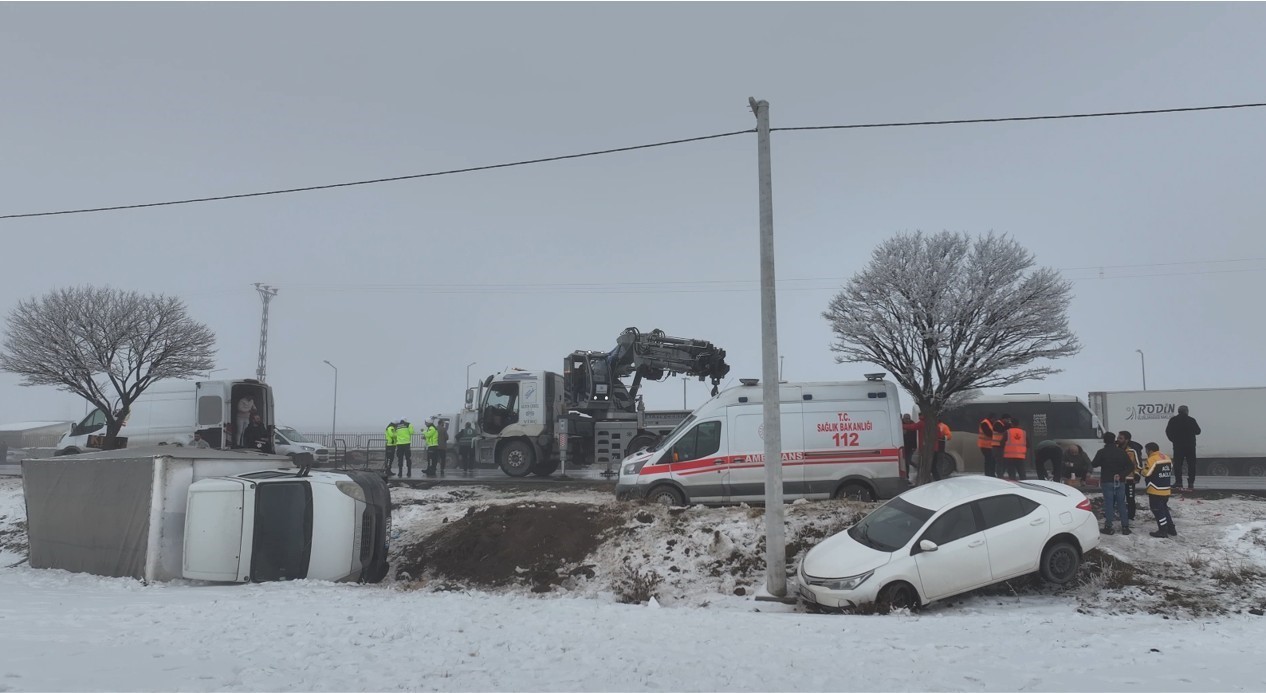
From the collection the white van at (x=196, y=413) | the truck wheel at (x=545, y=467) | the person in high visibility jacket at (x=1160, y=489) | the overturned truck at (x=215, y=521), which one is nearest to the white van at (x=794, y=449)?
the person in high visibility jacket at (x=1160, y=489)

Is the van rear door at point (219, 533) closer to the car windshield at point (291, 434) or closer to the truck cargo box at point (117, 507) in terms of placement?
the truck cargo box at point (117, 507)

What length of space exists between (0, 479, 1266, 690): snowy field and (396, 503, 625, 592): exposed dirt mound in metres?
0.05

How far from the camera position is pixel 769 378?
10.6m

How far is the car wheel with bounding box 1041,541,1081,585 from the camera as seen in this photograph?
9.85 m

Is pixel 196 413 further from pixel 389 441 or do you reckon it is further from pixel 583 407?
pixel 583 407

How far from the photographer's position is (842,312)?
1623 centimetres

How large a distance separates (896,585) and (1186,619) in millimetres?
3212

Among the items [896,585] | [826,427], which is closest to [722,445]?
[826,427]

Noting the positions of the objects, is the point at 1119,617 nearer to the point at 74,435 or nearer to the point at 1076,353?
the point at 1076,353

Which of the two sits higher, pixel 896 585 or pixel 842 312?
pixel 842 312

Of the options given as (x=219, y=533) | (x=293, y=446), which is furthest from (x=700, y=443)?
(x=293, y=446)

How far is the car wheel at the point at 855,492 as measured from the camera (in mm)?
14445

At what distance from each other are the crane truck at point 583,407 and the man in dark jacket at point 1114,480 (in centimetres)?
1092

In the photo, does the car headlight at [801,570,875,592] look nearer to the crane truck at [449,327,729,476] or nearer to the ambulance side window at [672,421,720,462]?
the ambulance side window at [672,421,720,462]
